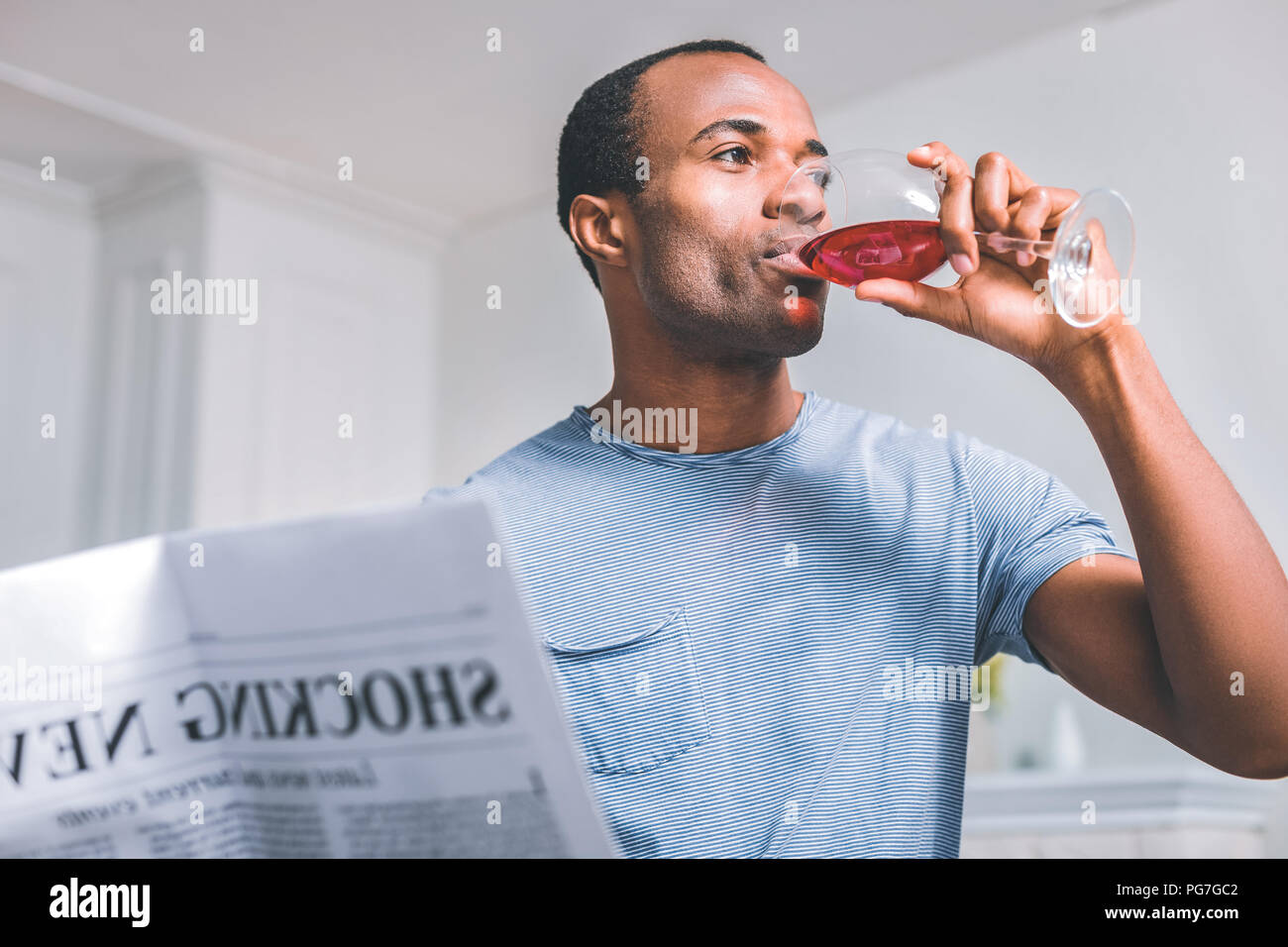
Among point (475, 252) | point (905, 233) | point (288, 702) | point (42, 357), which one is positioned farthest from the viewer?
point (475, 252)

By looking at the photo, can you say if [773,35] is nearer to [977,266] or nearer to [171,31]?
[171,31]

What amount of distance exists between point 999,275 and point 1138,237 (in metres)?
1.72

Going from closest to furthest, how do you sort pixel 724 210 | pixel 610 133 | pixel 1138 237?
1. pixel 724 210
2. pixel 610 133
3. pixel 1138 237

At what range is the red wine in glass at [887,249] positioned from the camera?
0.83 metres

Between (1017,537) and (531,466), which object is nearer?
(1017,537)

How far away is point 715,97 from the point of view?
1092mm

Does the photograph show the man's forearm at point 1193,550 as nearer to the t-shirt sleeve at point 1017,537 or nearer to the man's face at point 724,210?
the t-shirt sleeve at point 1017,537

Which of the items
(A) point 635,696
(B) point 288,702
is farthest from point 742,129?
(B) point 288,702

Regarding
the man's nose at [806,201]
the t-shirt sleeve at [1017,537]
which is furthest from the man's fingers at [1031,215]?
the t-shirt sleeve at [1017,537]

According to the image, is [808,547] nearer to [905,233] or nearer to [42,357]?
[905,233]

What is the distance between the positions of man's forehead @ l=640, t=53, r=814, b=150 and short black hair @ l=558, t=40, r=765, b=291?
0.03 m

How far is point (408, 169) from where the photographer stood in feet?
10.3

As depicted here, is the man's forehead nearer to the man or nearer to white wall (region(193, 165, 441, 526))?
the man

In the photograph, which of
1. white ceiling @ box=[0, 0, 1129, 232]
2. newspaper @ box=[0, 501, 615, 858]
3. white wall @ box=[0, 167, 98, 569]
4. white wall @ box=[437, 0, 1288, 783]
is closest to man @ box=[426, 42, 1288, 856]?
newspaper @ box=[0, 501, 615, 858]
